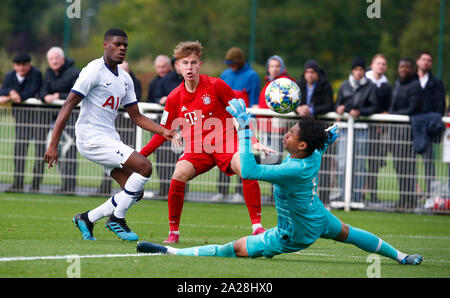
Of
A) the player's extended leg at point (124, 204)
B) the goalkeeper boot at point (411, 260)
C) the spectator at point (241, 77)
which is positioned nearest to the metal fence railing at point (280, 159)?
the spectator at point (241, 77)

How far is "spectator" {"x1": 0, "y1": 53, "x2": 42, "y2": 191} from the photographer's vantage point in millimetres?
13383

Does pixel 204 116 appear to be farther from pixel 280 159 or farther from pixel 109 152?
pixel 280 159

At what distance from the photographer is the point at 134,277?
18.3 ft

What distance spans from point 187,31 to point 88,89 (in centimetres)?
3070

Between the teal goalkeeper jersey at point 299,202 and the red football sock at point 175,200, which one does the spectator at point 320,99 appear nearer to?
the red football sock at point 175,200

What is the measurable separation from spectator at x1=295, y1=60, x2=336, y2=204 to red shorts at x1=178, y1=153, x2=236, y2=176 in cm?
465

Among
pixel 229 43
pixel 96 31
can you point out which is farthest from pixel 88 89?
pixel 96 31

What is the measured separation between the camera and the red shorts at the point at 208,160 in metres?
8.30

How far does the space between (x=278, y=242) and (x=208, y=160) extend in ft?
6.55

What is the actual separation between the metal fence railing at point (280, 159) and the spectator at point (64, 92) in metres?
Answer: 0.02

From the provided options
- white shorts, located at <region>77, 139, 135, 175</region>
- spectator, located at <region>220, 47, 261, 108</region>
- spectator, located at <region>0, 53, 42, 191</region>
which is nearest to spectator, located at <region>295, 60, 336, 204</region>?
spectator, located at <region>220, 47, 261, 108</region>

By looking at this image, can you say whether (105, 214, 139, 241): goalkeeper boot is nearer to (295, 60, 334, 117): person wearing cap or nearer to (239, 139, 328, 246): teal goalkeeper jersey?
(239, 139, 328, 246): teal goalkeeper jersey

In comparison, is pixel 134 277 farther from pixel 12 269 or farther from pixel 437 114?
pixel 437 114

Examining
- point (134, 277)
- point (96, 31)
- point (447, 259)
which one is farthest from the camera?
point (96, 31)
